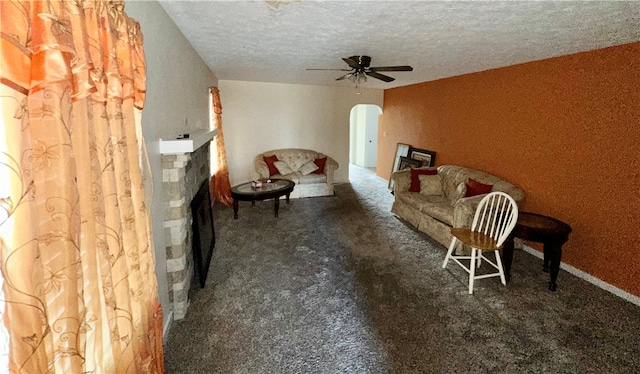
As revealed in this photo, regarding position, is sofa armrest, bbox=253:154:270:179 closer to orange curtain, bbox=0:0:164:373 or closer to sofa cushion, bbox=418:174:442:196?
sofa cushion, bbox=418:174:442:196

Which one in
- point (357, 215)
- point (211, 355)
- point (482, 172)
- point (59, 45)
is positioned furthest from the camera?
point (357, 215)

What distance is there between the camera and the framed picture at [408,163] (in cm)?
592

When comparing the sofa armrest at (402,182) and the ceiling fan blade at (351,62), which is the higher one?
the ceiling fan blade at (351,62)

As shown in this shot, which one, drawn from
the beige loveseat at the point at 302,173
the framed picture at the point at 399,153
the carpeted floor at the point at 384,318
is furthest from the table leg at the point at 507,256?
the beige loveseat at the point at 302,173

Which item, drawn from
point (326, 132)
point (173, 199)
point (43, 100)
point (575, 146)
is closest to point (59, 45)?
point (43, 100)

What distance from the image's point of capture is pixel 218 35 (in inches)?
112

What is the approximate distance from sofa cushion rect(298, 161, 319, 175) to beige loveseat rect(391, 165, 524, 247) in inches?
73.7

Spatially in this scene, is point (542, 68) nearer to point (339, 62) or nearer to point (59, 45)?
point (339, 62)

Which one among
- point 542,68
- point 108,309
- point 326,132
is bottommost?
point 108,309

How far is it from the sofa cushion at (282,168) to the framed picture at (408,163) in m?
2.24

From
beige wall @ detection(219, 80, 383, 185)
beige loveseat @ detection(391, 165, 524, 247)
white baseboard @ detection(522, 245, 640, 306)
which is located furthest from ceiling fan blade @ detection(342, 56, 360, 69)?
beige wall @ detection(219, 80, 383, 185)

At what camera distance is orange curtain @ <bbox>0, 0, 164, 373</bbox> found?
72 centimetres

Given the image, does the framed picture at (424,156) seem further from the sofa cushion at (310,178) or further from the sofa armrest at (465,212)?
the sofa armrest at (465,212)

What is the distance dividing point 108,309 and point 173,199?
50.5 inches
